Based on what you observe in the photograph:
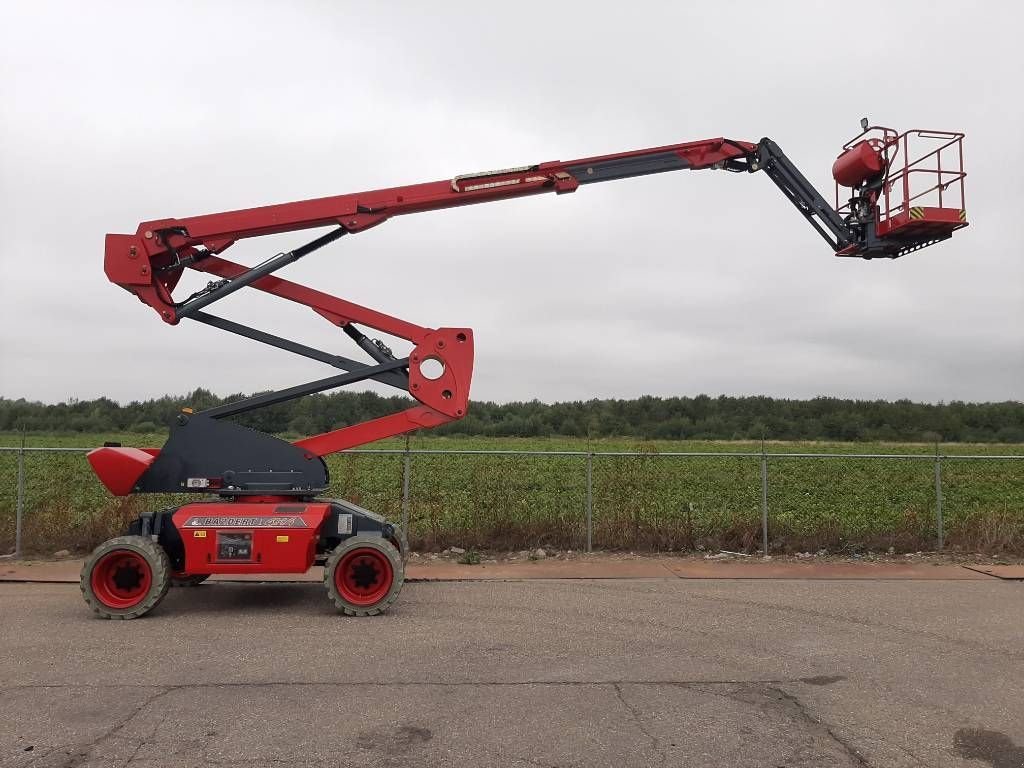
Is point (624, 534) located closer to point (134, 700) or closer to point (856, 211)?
point (856, 211)

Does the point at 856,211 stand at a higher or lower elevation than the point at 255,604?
higher

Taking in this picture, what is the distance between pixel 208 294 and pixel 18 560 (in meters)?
6.01

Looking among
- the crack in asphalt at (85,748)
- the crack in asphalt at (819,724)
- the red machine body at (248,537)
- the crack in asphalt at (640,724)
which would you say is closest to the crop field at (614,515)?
the red machine body at (248,537)

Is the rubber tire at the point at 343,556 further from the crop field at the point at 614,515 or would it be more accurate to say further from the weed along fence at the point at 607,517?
the crop field at the point at 614,515

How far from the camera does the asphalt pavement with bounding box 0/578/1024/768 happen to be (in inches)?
177

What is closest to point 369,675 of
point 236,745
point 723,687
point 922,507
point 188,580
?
point 236,745

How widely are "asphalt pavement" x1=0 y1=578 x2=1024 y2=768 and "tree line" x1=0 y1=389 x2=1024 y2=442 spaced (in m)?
2.69

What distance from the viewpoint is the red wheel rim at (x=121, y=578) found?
7949 millimetres

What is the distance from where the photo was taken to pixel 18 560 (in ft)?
37.8

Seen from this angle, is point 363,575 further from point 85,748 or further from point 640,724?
point 640,724

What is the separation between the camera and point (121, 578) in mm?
8055

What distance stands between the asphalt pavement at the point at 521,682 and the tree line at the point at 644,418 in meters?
2.69

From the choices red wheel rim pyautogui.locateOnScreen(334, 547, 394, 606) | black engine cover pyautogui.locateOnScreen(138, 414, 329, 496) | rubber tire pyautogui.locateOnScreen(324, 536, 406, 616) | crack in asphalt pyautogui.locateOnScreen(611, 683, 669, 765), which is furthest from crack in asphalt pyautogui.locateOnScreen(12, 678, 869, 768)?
black engine cover pyautogui.locateOnScreen(138, 414, 329, 496)

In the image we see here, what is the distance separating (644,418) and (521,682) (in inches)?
1821
